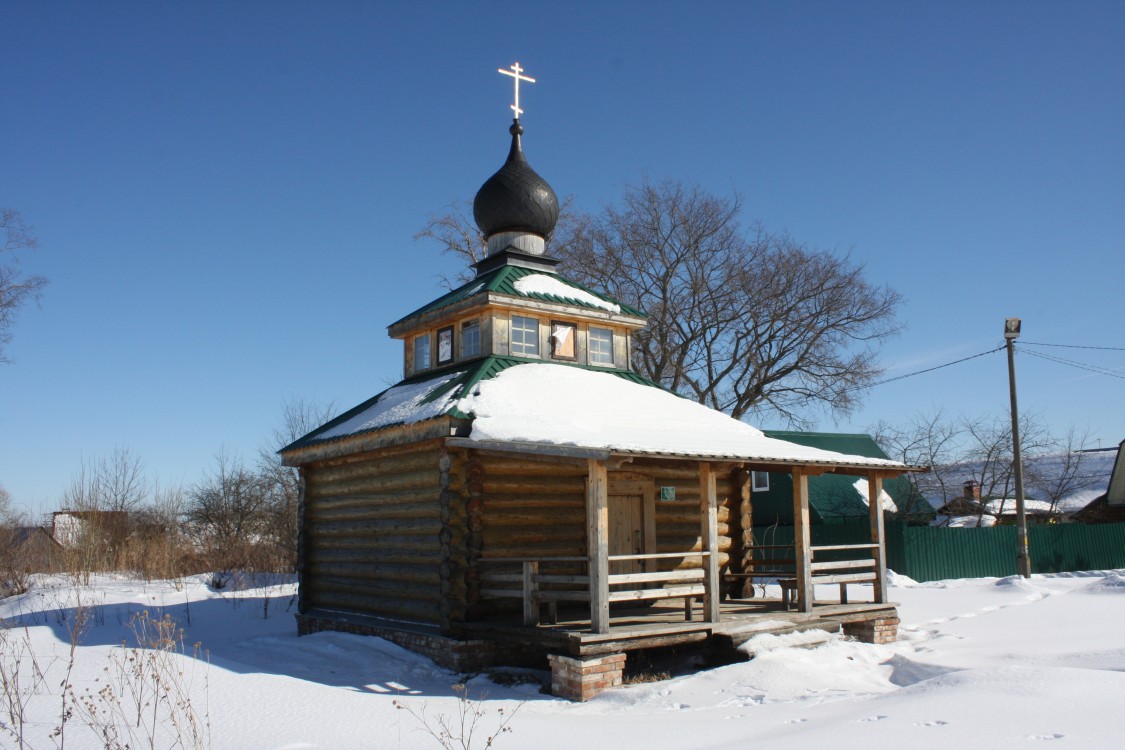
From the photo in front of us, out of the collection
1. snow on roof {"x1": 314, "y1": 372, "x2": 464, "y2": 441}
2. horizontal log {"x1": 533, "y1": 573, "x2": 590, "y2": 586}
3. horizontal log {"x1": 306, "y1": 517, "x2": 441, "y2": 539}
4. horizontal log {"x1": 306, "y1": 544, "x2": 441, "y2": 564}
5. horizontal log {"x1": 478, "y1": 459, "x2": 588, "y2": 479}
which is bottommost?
horizontal log {"x1": 533, "y1": 573, "x2": 590, "y2": 586}

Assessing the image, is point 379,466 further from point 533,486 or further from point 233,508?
point 233,508

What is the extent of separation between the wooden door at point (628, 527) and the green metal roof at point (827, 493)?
633 inches

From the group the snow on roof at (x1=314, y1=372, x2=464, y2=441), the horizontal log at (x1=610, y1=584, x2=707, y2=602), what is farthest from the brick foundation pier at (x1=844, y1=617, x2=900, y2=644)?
the snow on roof at (x1=314, y1=372, x2=464, y2=441)

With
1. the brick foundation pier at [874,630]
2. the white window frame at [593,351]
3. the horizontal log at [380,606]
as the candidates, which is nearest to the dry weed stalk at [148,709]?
the horizontal log at [380,606]

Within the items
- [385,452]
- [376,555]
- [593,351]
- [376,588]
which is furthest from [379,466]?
[593,351]

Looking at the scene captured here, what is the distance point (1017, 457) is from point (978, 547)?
376 centimetres

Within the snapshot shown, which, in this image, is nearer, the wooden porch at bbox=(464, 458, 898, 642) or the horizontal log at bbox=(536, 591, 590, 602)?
the wooden porch at bbox=(464, 458, 898, 642)

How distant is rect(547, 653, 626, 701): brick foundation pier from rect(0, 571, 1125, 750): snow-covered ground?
0.22 metres

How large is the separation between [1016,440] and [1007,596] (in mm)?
4973

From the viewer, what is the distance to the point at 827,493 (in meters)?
32.9

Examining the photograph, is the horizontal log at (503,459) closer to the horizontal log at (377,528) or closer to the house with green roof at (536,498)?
the house with green roof at (536,498)

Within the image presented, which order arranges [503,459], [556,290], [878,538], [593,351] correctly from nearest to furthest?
[503,459] → [878,538] → [556,290] → [593,351]

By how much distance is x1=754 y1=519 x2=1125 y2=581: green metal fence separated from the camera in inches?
1013

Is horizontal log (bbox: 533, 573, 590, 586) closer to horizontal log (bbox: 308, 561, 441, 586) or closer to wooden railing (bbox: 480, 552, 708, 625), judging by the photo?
wooden railing (bbox: 480, 552, 708, 625)
